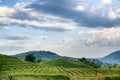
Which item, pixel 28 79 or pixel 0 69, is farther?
pixel 0 69

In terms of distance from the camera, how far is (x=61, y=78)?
127438 millimetres

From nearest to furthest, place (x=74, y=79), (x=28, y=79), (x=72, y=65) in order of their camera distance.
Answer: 1. (x=28, y=79)
2. (x=74, y=79)
3. (x=72, y=65)

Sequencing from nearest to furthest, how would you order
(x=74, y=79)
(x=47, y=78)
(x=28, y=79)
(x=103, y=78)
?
(x=28, y=79)
(x=47, y=78)
(x=74, y=79)
(x=103, y=78)

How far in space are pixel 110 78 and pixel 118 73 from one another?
23.6m

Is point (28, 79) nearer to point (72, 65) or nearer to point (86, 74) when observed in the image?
point (86, 74)

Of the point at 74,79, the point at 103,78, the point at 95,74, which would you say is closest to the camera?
the point at 74,79

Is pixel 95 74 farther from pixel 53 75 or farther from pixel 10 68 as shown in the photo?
pixel 10 68

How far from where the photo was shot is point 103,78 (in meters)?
138

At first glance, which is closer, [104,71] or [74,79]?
[74,79]

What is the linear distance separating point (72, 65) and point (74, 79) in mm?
71277

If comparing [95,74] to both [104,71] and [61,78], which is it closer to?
[104,71]

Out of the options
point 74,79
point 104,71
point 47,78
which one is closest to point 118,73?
point 104,71

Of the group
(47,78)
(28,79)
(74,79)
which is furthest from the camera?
(74,79)

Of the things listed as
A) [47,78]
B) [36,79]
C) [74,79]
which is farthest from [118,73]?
[36,79]
